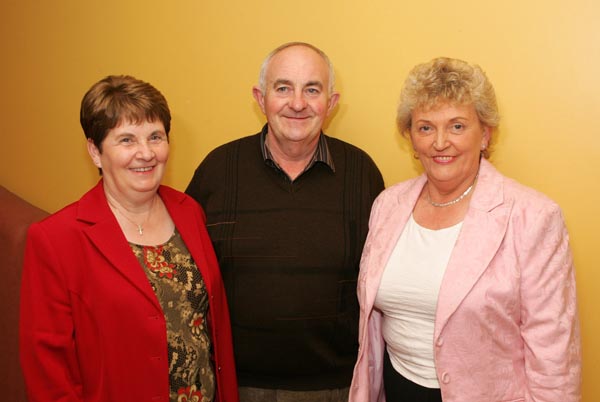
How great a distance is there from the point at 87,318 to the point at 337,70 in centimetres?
140

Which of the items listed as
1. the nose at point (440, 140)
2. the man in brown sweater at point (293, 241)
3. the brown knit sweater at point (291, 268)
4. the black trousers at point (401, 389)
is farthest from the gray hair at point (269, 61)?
the black trousers at point (401, 389)

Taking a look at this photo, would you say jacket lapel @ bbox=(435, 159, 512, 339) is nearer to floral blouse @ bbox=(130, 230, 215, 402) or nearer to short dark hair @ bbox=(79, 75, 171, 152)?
floral blouse @ bbox=(130, 230, 215, 402)

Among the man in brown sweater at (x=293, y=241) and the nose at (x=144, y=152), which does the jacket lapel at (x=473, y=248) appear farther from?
the nose at (x=144, y=152)

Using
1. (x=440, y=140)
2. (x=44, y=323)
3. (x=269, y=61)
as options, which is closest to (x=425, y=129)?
(x=440, y=140)

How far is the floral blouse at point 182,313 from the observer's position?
1.70 metres

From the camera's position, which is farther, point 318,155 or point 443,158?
point 318,155

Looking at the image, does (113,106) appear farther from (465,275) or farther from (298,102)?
(465,275)

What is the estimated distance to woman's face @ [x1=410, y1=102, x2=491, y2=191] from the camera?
1.69 m

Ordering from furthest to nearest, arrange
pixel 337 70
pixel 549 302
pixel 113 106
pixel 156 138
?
pixel 337 70, pixel 156 138, pixel 113 106, pixel 549 302

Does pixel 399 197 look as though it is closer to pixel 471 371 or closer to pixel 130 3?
pixel 471 371

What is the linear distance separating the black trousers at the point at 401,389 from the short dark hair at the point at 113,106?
1169 millimetres

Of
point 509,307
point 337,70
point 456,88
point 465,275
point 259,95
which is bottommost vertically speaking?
point 509,307

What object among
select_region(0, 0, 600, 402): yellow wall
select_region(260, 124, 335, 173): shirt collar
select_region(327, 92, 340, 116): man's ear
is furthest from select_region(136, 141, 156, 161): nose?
select_region(0, 0, 600, 402): yellow wall

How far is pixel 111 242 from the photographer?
1.67m
